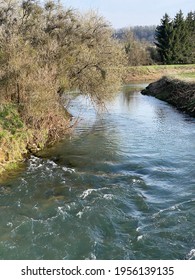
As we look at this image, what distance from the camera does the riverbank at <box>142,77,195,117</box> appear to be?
37.8 m

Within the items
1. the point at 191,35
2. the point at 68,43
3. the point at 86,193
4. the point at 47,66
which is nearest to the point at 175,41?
the point at 191,35

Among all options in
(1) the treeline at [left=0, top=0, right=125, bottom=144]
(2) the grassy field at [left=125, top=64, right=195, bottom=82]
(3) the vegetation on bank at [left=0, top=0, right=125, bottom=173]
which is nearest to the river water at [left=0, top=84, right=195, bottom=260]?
(3) the vegetation on bank at [left=0, top=0, right=125, bottom=173]

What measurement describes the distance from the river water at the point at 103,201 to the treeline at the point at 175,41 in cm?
6010

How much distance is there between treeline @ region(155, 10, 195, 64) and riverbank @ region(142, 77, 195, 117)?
30.3 meters

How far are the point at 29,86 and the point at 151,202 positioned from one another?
37.0 ft

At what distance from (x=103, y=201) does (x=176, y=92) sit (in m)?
31.1

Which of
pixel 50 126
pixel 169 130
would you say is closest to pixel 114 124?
pixel 169 130

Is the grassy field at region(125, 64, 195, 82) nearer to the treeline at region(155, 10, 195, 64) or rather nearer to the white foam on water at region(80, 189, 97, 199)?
the treeline at region(155, 10, 195, 64)

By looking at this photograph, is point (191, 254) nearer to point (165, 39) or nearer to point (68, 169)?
point (68, 169)

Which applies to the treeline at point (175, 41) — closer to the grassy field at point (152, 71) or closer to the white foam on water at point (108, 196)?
the grassy field at point (152, 71)

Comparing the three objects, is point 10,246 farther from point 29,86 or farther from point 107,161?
point 29,86

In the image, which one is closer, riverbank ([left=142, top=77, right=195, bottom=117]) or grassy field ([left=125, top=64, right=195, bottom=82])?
riverbank ([left=142, top=77, right=195, bottom=117])

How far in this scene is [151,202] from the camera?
1500cm

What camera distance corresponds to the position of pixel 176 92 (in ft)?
143
